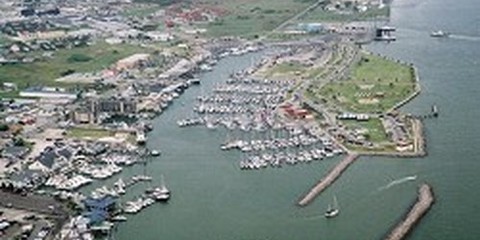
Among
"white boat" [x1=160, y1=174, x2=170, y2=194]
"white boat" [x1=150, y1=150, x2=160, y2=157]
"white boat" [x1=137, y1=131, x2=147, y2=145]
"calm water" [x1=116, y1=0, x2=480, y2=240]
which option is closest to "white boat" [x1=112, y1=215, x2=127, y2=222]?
"calm water" [x1=116, y1=0, x2=480, y2=240]

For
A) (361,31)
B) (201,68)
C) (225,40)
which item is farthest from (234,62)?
(361,31)

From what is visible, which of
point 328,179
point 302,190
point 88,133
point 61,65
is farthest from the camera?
point 61,65

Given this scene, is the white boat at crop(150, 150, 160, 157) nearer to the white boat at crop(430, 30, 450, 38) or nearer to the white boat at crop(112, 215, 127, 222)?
the white boat at crop(112, 215, 127, 222)

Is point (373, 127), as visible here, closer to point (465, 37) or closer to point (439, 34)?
point (465, 37)

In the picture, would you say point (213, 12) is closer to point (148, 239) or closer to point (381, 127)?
point (381, 127)

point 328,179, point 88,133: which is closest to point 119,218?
point 328,179

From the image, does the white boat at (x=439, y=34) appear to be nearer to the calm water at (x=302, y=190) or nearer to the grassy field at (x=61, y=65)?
the calm water at (x=302, y=190)
